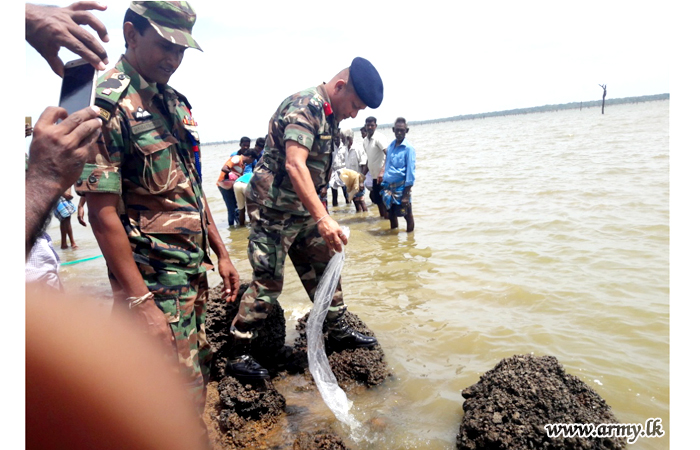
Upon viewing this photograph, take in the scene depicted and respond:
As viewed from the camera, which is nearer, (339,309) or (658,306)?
(339,309)

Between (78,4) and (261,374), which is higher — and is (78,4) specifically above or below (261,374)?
above

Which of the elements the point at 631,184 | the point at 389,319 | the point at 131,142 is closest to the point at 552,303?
the point at 389,319

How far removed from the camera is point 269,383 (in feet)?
9.93

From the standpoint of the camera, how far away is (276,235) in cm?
299

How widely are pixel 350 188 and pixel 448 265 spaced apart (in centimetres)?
411

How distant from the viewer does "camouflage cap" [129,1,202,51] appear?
2004mm

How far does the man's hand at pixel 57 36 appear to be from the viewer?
1.40 metres

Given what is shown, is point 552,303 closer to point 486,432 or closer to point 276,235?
point 486,432

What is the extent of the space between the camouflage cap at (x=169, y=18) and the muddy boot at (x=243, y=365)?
1.84 metres

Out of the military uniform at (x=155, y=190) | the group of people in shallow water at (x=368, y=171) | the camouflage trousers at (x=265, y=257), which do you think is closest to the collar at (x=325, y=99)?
the camouflage trousers at (x=265, y=257)

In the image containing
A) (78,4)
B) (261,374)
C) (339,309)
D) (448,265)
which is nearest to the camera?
(78,4)

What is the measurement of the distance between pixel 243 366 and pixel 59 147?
7.17 ft

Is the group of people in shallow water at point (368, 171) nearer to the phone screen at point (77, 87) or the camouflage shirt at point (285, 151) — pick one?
the camouflage shirt at point (285, 151)

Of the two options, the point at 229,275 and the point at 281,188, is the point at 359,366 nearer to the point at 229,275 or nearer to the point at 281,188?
the point at 229,275
